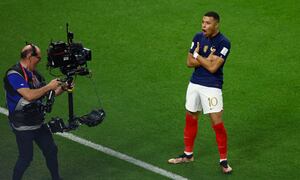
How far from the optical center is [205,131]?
40.7 feet

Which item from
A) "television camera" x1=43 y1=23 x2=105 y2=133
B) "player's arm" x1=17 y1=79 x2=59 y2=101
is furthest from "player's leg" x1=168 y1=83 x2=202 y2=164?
"player's arm" x1=17 y1=79 x2=59 y2=101

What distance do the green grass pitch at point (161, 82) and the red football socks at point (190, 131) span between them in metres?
0.29

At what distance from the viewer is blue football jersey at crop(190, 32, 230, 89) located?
10.8m

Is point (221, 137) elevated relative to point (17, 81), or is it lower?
lower

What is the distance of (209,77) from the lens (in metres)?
10.9

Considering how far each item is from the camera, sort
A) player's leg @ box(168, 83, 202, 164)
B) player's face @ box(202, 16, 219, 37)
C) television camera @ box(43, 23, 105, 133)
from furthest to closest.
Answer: player's leg @ box(168, 83, 202, 164)
player's face @ box(202, 16, 219, 37)
television camera @ box(43, 23, 105, 133)

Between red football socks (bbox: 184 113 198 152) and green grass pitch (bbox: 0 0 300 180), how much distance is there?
29 centimetres

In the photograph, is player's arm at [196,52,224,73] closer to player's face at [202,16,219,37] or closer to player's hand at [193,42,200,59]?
player's hand at [193,42,200,59]

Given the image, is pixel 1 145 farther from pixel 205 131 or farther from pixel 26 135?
pixel 205 131

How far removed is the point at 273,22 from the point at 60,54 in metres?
7.86

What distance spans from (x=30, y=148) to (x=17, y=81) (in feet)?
3.15

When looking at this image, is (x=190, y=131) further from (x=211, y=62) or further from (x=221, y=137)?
(x=211, y=62)

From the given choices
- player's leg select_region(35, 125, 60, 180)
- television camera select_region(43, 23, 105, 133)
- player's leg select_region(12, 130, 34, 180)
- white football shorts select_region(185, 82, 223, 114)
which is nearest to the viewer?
television camera select_region(43, 23, 105, 133)

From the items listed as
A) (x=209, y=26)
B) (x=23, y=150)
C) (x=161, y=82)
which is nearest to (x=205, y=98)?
(x=209, y=26)
